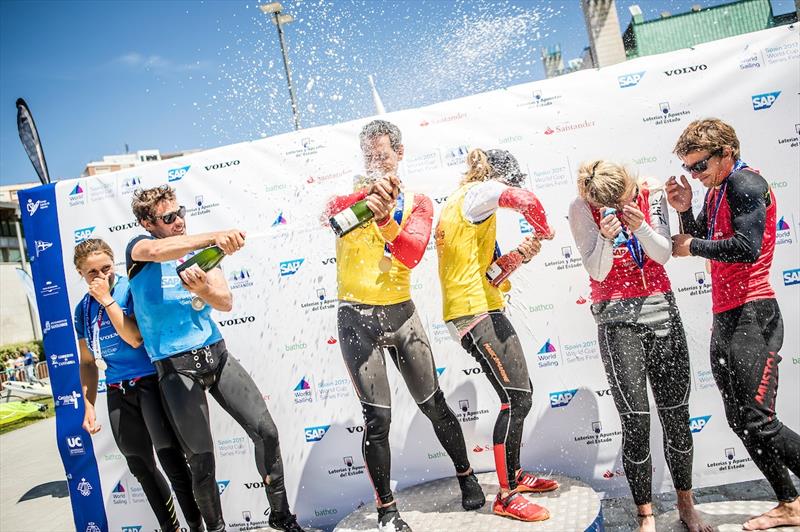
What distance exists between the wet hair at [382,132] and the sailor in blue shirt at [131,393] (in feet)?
6.46

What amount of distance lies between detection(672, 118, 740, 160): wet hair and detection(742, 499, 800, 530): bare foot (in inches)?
75.4

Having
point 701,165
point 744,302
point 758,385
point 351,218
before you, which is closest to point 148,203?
point 351,218

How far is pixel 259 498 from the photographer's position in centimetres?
417

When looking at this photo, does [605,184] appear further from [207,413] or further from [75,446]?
[75,446]

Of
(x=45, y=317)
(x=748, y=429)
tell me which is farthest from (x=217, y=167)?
(x=748, y=429)

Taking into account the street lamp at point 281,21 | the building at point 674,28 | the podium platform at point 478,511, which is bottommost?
the podium platform at point 478,511

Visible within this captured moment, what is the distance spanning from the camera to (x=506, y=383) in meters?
3.16

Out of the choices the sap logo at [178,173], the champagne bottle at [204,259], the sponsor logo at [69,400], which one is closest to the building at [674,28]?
the sap logo at [178,173]

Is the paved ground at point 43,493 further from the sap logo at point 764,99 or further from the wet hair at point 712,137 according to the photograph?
the sap logo at point 764,99

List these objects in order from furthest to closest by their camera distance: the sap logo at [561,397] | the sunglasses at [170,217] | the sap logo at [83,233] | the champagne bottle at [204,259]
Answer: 1. the sap logo at [83,233]
2. the sap logo at [561,397]
3. the sunglasses at [170,217]
4. the champagne bottle at [204,259]

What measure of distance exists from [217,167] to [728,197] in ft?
11.3

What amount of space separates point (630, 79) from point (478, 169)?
1334 millimetres

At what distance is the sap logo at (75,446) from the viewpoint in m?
4.29

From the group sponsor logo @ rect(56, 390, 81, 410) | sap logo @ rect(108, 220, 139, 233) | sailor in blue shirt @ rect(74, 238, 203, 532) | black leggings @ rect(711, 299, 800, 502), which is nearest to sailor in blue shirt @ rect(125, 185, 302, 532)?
sailor in blue shirt @ rect(74, 238, 203, 532)
